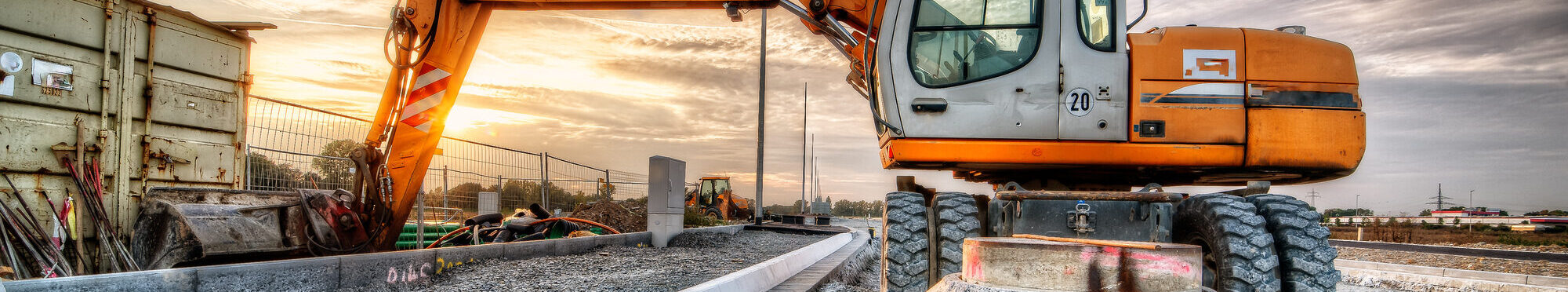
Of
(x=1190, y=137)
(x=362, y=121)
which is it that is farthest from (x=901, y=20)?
(x=362, y=121)

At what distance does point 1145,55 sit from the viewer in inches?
207

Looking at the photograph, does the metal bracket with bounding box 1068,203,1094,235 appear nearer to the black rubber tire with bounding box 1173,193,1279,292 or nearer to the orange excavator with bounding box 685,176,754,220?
the black rubber tire with bounding box 1173,193,1279,292

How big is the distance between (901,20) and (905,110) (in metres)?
0.59

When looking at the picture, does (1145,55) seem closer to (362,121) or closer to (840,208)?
(362,121)

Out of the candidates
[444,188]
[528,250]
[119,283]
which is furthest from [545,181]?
[119,283]

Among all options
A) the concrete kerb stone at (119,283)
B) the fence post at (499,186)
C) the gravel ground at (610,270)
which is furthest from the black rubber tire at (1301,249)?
the fence post at (499,186)

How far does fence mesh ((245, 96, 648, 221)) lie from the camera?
384 inches

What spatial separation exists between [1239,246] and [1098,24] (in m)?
1.62

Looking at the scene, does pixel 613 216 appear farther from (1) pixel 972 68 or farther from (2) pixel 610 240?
(1) pixel 972 68

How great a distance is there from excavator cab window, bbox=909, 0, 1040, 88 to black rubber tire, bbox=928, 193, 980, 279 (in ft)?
2.46

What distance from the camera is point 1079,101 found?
17.5ft

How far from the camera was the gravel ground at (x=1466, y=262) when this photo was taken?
14.0 metres

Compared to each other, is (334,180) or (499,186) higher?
(334,180)

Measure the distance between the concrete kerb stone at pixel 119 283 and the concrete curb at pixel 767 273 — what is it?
9.81 feet
